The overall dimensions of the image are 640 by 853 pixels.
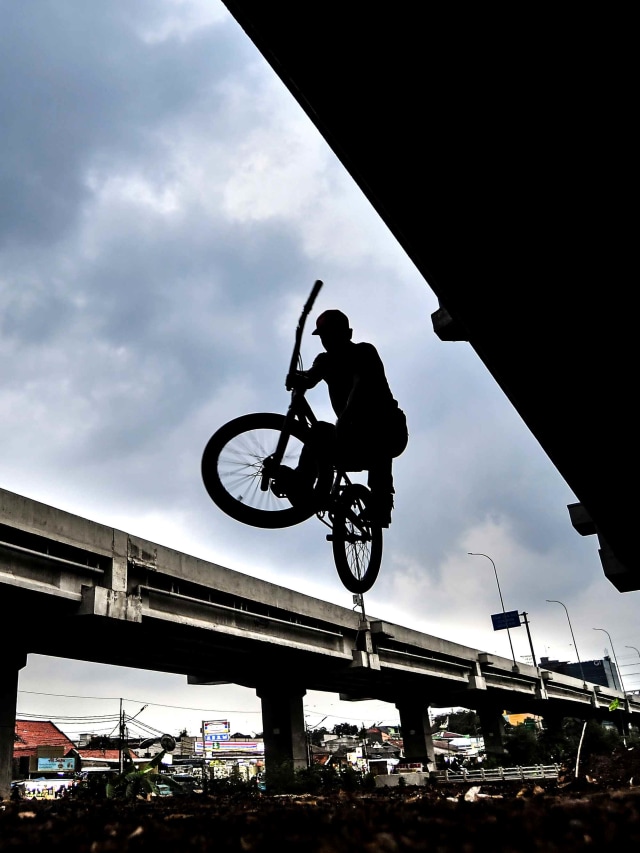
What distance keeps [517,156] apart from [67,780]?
65646mm

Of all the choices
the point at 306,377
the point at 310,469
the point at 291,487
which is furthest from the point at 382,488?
the point at 306,377

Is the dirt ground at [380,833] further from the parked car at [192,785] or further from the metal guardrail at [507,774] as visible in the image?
the metal guardrail at [507,774]

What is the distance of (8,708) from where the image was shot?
87.8 ft

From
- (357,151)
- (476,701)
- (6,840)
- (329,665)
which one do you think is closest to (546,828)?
(6,840)

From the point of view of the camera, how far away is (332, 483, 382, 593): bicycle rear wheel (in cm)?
866

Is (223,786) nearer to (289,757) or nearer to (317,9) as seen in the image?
(289,757)

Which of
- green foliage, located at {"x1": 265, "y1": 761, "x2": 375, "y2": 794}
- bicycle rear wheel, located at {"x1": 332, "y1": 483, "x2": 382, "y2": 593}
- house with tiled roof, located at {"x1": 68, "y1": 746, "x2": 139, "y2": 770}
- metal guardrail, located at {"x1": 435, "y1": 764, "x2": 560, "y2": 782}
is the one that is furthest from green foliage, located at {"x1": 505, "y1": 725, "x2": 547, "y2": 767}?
bicycle rear wheel, located at {"x1": 332, "y1": 483, "x2": 382, "y2": 593}

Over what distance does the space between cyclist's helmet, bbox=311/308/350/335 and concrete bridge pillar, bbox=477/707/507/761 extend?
246 ft

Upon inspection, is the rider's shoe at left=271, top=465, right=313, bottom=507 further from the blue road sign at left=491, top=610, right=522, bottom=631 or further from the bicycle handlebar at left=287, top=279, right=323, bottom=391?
the blue road sign at left=491, top=610, right=522, bottom=631

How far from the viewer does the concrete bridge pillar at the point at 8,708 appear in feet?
82.8

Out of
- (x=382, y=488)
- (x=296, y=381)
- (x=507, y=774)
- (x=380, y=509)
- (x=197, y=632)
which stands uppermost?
(x=197, y=632)

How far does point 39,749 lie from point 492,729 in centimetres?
4931

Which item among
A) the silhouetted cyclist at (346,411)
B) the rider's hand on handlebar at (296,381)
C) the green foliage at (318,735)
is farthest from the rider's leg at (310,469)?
the green foliage at (318,735)

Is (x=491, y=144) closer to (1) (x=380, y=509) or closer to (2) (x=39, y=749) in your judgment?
(1) (x=380, y=509)
